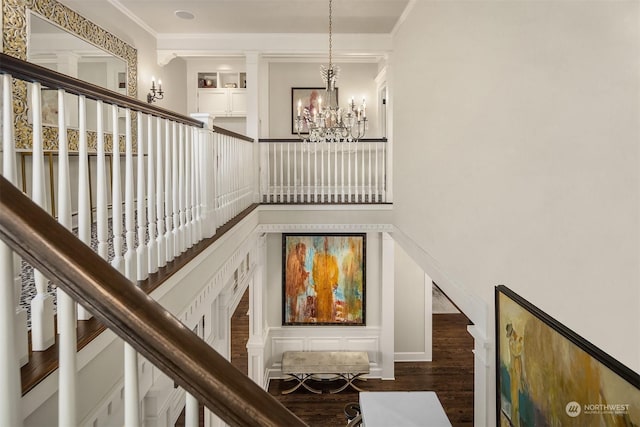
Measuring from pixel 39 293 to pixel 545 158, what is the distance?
6.49 feet

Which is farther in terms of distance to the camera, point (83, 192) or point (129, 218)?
point (129, 218)

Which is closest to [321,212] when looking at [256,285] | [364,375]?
[256,285]

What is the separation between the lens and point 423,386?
655 centimetres

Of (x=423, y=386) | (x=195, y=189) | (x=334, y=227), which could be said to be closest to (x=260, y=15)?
(x=334, y=227)

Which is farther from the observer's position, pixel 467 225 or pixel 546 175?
pixel 467 225

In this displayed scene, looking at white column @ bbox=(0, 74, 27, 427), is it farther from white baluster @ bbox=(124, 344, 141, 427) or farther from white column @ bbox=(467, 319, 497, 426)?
white column @ bbox=(467, 319, 497, 426)

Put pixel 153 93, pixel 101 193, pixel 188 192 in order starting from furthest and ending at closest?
pixel 153 93, pixel 188 192, pixel 101 193

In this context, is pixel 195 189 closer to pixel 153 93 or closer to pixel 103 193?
pixel 103 193

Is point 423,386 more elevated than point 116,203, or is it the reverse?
point 116,203

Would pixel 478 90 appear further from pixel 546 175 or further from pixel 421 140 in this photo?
pixel 421 140

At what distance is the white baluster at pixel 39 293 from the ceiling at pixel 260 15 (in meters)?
3.63

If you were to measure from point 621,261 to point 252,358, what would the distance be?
19.1 ft

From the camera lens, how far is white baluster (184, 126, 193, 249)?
8.34 ft

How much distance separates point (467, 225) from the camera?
272 centimetres
